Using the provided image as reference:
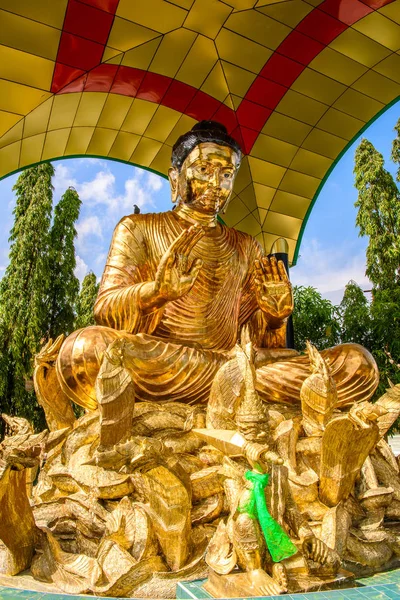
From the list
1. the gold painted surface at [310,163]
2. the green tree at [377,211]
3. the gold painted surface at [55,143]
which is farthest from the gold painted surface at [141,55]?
the green tree at [377,211]

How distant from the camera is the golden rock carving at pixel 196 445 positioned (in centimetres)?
196

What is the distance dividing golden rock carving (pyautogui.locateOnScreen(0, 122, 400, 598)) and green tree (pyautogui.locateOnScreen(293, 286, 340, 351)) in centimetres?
385

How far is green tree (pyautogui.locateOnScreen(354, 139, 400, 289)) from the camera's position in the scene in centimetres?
1055

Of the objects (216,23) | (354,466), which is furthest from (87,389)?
(216,23)

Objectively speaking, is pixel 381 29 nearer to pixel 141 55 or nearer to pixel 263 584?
pixel 141 55

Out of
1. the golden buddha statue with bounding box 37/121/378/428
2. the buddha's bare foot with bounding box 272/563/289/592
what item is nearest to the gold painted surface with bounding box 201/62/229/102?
the golden buddha statue with bounding box 37/121/378/428

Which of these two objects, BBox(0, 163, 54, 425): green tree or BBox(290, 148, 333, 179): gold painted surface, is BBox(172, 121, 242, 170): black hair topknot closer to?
BBox(290, 148, 333, 179): gold painted surface

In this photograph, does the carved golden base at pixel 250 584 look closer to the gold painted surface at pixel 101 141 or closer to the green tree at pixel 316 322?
the gold painted surface at pixel 101 141

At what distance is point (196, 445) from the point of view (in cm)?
287

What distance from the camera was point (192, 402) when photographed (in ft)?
11.3

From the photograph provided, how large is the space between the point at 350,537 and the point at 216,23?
14.2 feet

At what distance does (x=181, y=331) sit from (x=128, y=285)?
0.55 meters

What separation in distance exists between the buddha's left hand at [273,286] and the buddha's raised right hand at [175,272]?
0.67 metres

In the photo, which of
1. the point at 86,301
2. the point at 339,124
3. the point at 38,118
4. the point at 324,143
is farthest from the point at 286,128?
the point at 86,301
